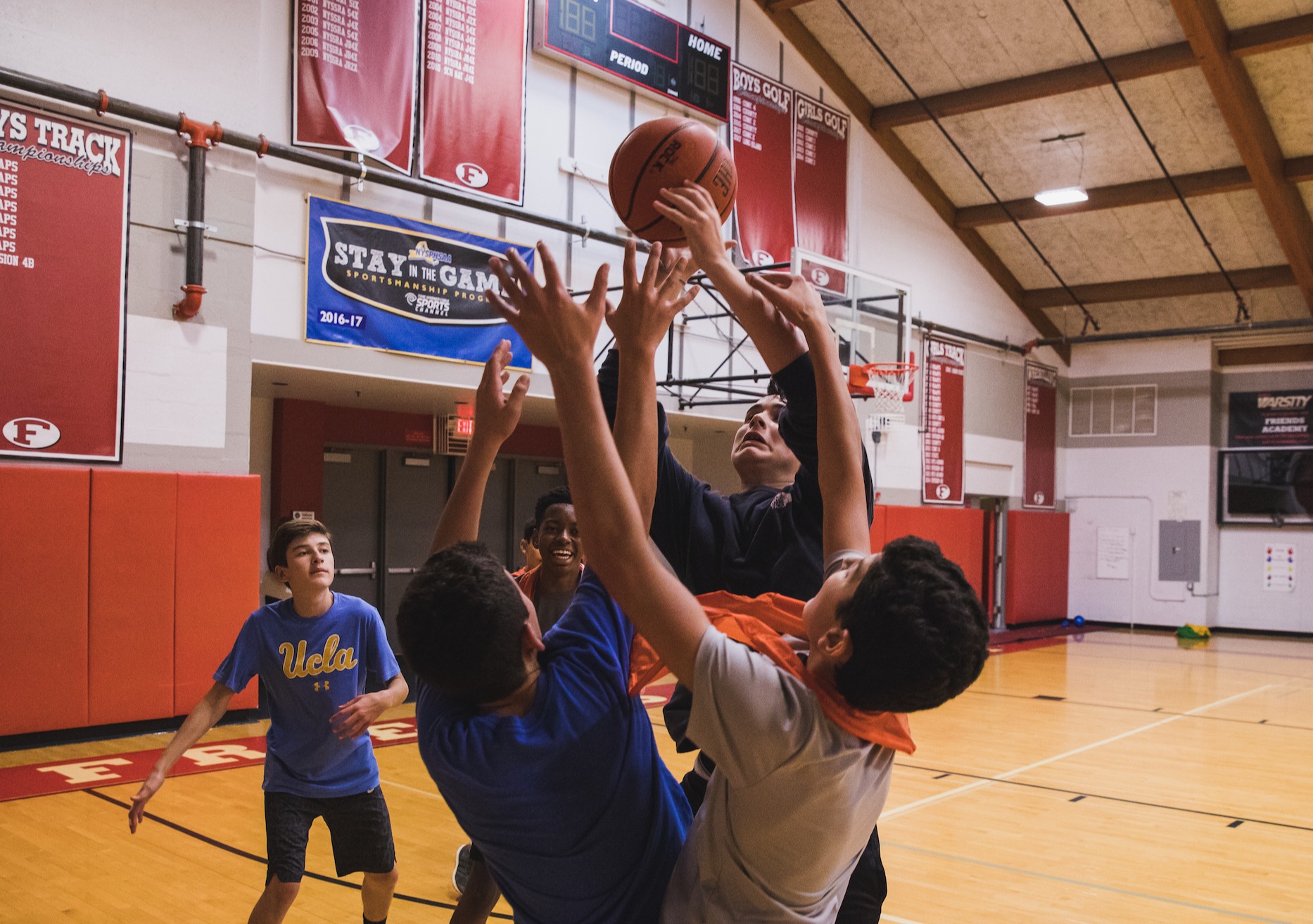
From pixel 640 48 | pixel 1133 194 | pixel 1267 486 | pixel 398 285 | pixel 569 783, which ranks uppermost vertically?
pixel 640 48

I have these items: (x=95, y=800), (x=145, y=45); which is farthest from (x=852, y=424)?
(x=145, y=45)

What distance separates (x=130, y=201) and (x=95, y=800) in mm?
4122

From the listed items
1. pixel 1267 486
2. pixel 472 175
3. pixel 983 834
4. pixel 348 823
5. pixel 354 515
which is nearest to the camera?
pixel 348 823

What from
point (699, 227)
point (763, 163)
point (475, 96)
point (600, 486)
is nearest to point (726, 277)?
point (699, 227)

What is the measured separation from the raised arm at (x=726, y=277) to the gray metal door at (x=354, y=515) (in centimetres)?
929

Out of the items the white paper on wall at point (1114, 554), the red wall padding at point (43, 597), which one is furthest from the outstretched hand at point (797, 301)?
the white paper on wall at point (1114, 554)

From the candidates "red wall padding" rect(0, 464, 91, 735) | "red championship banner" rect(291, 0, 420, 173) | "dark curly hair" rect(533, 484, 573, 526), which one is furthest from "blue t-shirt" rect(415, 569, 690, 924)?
"red championship banner" rect(291, 0, 420, 173)

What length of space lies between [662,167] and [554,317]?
4.49ft

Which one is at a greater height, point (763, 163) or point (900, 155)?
point (900, 155)

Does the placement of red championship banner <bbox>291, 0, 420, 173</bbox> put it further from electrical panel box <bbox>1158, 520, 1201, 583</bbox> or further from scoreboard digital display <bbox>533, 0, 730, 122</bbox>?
electrical panel box <bbox>1158, 520, 1201, 583</bbox>

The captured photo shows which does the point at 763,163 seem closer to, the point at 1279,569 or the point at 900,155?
the point at 900,155

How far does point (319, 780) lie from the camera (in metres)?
3.29

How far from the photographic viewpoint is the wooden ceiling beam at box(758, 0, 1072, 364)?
45.4 feet

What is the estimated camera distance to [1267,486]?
17.3 meters
